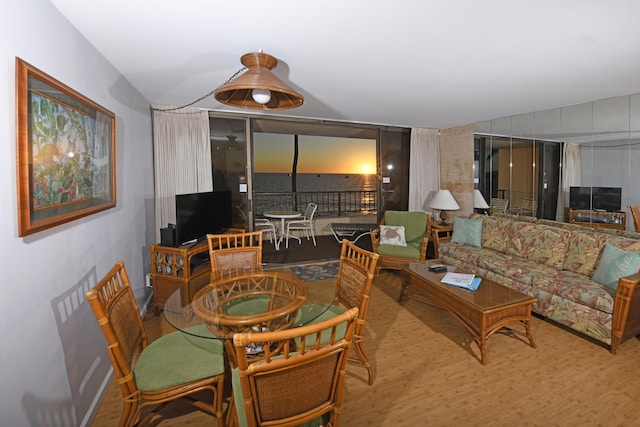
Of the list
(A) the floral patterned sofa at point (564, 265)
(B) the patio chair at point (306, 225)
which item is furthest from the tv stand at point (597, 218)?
(B) the patio chair at point (306, 225)

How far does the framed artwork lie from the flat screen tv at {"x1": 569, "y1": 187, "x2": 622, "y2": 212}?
16.5ft

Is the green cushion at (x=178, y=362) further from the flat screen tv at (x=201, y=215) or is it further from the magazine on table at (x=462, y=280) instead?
the magazine on table at (x=462, y=280)

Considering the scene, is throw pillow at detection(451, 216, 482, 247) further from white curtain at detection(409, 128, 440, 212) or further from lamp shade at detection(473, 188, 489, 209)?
white curtain at detection(409, 128, 440, 212)

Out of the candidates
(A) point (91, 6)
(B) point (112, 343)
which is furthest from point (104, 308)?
(A) point (91, 6)

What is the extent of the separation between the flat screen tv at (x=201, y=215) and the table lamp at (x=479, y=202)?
3.84 m

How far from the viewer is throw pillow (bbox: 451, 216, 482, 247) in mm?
4402

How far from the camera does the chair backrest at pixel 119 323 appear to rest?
1.40 m

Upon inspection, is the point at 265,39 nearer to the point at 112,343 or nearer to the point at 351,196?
the point at 112,343

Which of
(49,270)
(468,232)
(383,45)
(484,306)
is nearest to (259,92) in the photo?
(383,45)

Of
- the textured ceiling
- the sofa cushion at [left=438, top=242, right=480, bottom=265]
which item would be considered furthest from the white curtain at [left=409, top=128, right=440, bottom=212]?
the textured ceiling

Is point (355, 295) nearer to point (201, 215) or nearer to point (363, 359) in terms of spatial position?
point (363, 359)

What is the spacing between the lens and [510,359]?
99.2 inches

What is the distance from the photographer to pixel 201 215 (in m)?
3.65

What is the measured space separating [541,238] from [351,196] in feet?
17.8
